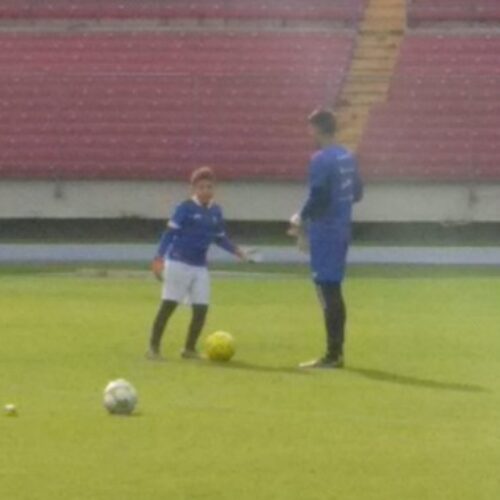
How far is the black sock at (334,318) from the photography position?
17.9 m

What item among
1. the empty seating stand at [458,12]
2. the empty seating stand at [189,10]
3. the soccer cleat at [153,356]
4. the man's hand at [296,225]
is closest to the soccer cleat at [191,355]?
the soccer cleat at [153,356]

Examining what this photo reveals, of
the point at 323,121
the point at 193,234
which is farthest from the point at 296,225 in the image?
the point at 193,234

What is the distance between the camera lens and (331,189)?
58.7 feet

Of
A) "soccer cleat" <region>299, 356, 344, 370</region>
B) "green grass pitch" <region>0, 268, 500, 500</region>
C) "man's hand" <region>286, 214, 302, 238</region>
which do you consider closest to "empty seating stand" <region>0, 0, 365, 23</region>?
"green grass pitch" <region>0, 268, 500, 500</region>

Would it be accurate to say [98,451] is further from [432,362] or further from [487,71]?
[487,71]

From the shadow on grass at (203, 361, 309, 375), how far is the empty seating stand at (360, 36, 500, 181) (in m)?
18.8

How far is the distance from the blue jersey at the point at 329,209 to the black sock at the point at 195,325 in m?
1.22

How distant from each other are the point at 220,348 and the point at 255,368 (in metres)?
0.49

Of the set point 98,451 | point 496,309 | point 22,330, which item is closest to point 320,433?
point 98,451

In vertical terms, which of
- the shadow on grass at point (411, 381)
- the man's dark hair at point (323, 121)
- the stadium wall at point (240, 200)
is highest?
the man's dark hair at point (323, 121)

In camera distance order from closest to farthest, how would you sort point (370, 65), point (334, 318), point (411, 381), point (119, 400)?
point (119, 400)
point (411, 381)
point (334, 318)
point (370, 65)

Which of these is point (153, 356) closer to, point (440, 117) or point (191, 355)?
point (191, 355)

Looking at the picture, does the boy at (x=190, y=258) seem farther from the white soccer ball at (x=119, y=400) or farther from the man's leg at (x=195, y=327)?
the white soccer ball at (x=119, y=400)

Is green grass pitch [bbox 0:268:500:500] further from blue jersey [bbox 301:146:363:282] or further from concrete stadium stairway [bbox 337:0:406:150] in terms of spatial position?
concrete stadium stairway [bbox 337:0:406:150]
